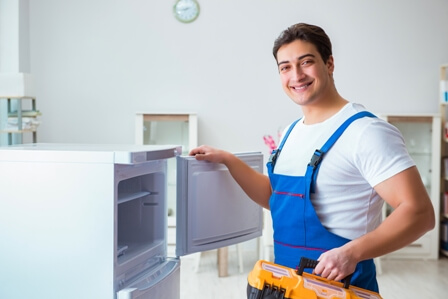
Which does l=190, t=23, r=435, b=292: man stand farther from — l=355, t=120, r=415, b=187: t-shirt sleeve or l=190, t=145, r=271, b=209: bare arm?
l=190, t=145, r=271, b=209: bare arm

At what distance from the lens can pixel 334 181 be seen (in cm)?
175

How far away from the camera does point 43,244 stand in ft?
6.39

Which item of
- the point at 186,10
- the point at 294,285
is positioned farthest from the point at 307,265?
the point at 186,10

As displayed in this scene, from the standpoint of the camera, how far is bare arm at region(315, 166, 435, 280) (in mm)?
1551

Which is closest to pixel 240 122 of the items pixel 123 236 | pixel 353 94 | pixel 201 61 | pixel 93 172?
pixel 201 61

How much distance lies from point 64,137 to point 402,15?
136 inches

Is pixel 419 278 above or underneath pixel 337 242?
underneath

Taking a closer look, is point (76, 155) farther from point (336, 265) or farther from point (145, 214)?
point (336, 265)

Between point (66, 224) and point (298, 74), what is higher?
point (298, 74)

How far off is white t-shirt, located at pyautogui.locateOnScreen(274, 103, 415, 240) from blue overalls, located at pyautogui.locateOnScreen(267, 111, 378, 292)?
0.08 feet

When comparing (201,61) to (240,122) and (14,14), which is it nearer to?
(240,122)

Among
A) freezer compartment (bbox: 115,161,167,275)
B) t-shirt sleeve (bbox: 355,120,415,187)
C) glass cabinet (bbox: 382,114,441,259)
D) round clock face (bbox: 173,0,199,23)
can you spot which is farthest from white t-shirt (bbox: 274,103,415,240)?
round clock face (bbox: 173,0,199,23)

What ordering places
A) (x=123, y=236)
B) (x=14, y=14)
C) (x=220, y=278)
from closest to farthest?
(x=123, y=236) → (x=220, y=278) → (x=14, y=14)

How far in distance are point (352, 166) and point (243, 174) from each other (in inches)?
25.4
